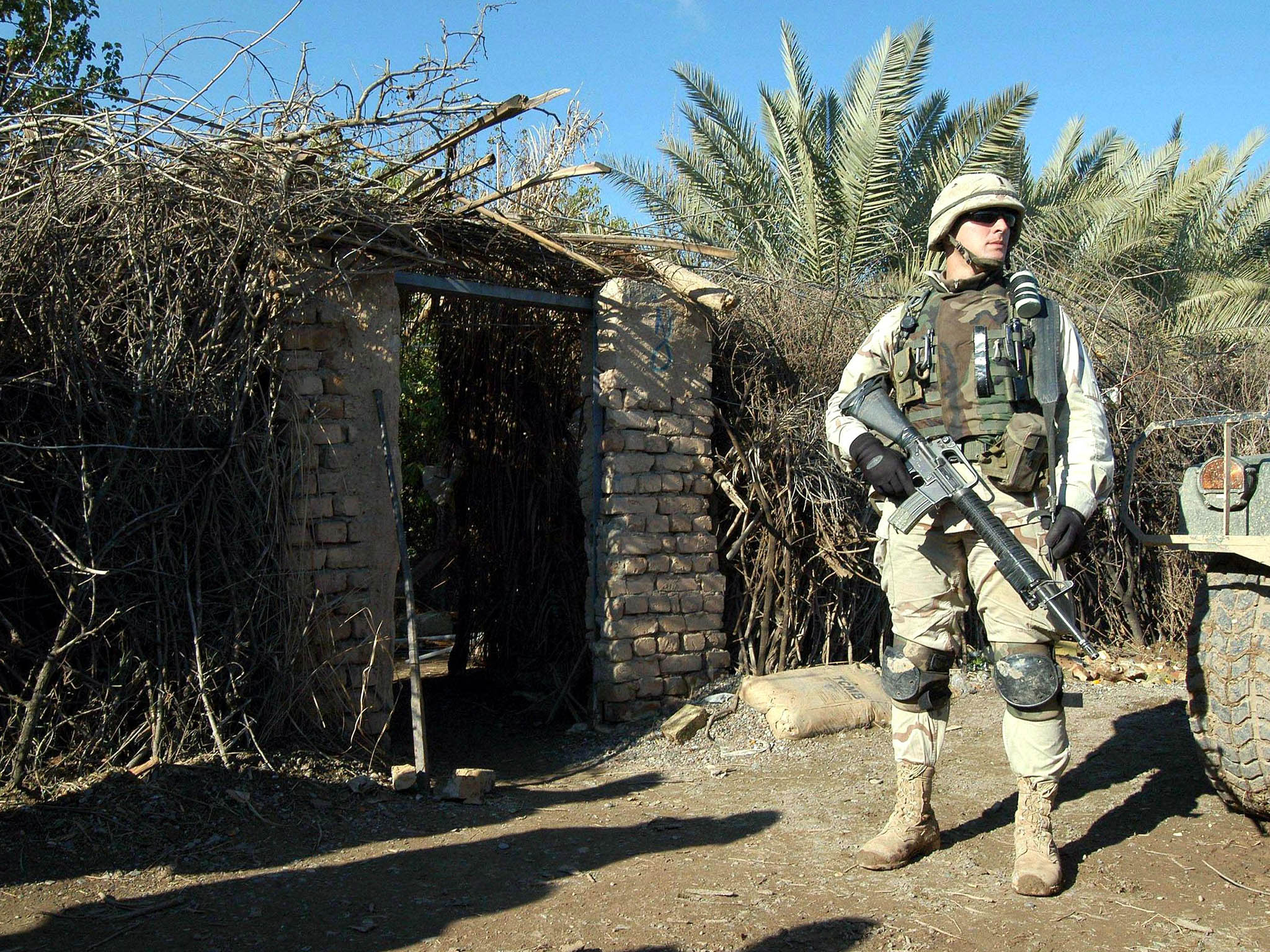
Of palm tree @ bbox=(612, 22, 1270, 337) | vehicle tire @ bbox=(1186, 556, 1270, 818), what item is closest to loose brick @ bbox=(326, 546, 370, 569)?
vehicle tire @ bbox=(1186, 556, 1270, 818)

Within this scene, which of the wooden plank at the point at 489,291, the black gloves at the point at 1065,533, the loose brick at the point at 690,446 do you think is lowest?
the black gloves at the point at 1065,533

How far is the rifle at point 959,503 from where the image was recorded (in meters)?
2.96

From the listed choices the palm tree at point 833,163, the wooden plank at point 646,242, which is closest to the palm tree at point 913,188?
the palm tree at point 833,163

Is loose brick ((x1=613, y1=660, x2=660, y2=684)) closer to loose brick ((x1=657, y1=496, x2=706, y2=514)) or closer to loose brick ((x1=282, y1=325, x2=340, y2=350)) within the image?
loose brick ((x1=657, y1=496, x2=706, y2=514))

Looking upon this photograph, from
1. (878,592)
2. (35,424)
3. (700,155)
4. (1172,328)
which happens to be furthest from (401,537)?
(700,155)

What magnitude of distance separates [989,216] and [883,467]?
925mm

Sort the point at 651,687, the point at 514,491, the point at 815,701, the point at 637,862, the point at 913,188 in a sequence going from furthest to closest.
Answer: the point at 913,188 < the point at 514,491 < the point at 651,687 < the point at 815,701 < the point at 637,862

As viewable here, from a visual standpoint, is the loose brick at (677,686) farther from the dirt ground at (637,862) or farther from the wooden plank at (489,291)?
the wooden plank at (489,291)

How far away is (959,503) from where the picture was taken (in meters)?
3.09

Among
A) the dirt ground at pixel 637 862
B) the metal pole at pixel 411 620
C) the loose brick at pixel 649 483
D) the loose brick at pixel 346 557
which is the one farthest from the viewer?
the loose brick at pixel 649 483

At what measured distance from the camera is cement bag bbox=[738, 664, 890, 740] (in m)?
4.84

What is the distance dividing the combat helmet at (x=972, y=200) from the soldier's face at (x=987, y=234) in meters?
0.03

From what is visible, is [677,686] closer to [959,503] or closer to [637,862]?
[637,862]

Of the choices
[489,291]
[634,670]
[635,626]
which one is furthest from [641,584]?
[489,291]
